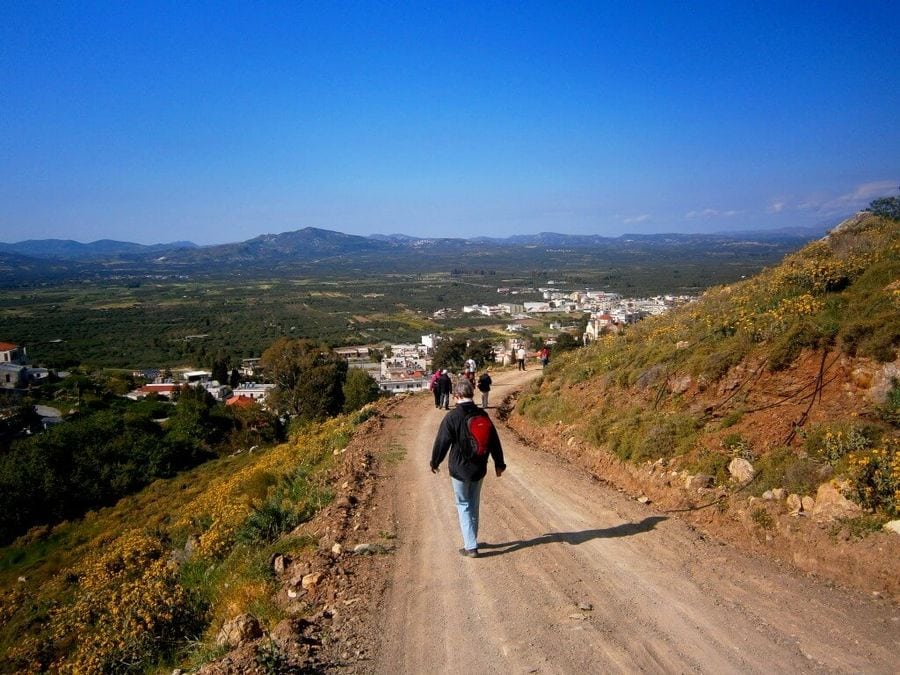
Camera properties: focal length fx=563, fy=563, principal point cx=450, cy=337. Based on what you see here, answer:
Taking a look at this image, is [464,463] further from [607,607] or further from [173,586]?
[173,586]

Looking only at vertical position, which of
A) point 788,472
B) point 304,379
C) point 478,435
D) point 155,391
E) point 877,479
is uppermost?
point 478,435

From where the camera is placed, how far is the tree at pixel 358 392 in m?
28.2

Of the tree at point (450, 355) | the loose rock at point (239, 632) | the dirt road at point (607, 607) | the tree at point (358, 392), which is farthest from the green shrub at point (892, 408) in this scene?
the tree at point (450, 355)

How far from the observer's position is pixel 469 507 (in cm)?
530

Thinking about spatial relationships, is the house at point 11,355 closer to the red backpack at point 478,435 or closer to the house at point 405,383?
the house at point 405,383

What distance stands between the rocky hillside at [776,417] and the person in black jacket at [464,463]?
2700 millimetres

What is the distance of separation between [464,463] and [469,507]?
456 millimetres

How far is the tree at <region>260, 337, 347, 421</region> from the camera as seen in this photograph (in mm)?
30969

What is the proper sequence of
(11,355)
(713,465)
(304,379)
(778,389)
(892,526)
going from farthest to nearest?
(11,355), (304,379), (778,389), (713,465), (892,526)

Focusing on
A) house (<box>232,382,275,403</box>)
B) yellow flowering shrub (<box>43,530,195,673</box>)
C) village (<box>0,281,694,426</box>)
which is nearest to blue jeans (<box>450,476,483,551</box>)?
yellow flowering shrub (<box>43,530,195,673</box>)

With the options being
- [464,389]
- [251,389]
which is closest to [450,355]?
[251,389]

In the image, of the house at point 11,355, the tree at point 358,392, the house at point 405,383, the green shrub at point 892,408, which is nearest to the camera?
the green shrub at point 892,408

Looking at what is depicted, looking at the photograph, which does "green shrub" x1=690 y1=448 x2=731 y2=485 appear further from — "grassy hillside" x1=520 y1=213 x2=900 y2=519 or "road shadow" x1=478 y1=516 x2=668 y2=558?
"road shadow" x1=478 y1=516 x2=668 y2=558

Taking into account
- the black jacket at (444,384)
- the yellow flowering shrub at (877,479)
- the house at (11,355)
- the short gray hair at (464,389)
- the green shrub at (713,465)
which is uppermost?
the short gray hair at (464,389)
